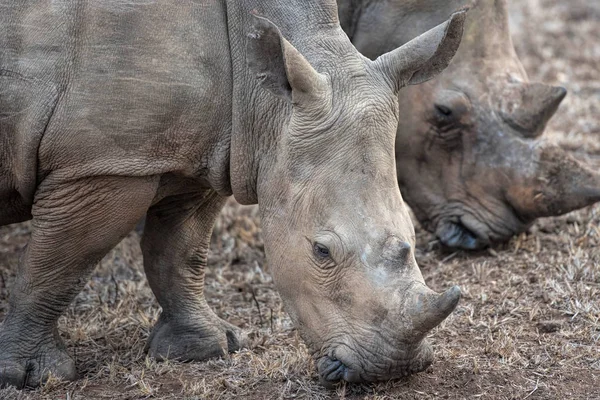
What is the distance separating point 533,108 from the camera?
268 inches

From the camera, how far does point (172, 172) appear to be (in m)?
5.16

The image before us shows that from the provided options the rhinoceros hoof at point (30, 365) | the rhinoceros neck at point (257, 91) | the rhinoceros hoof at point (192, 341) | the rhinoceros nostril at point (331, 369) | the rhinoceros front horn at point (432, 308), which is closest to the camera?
the rhinoceros front horn at point (432, 308)

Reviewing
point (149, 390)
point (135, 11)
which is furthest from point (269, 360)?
point (135, 11)

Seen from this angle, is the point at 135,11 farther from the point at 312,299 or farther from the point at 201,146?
the point at 312,299

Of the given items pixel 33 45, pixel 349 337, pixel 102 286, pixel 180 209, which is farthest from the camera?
pixel 102 286

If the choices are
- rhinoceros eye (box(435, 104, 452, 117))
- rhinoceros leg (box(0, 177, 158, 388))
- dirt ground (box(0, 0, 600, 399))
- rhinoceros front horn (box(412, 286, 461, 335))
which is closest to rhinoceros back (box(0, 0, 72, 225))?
rhinoceros leg (box(0, 177, 158, 388))

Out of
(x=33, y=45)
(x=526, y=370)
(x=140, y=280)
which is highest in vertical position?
(x=33, y=45)

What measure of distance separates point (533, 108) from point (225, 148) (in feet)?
→ 8.15

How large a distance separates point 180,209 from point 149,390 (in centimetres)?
105

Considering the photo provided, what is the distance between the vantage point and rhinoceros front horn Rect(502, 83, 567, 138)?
6.79m

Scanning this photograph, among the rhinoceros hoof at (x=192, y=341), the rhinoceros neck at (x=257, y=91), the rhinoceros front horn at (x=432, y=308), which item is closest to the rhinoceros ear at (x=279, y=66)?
the rhinoceros neck at (x=257, y=91)

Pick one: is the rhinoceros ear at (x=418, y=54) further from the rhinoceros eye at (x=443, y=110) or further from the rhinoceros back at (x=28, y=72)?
the rhinoceros eye at (x=443, y=110)

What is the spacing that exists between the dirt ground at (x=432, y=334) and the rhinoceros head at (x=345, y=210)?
0.30 m

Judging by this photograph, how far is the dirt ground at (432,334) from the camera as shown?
5.05 m
